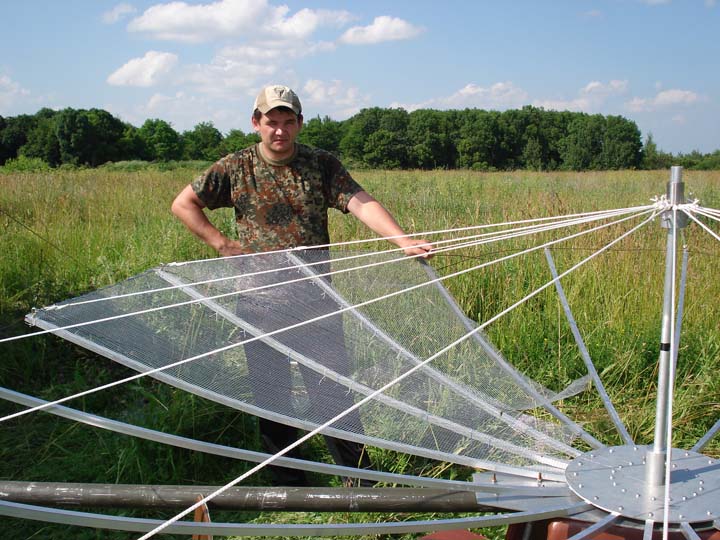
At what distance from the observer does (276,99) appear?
3.00 metres

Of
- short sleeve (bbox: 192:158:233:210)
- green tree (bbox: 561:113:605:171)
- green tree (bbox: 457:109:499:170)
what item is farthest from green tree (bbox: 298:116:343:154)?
short sleeve (bbox: 192:158:233:210)

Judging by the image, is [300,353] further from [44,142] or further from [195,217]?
[44,142]

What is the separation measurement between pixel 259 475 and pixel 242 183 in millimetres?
1655

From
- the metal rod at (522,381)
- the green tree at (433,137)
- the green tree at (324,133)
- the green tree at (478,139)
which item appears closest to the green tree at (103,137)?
the green tree at (324,133)

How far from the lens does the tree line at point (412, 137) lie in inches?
1852

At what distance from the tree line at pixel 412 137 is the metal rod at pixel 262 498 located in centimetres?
4280

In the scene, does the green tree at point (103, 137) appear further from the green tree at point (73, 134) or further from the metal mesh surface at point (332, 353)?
the metal mesh surface at point (332, 353)

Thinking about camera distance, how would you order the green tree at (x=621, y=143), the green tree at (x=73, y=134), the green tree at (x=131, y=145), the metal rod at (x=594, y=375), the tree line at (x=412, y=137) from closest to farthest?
the metal rod at (x=594, y=375) < the green tree at (x=621, y=143) < the tree line at (x=412, y=137) < the green tree at (x=73, y=134) < the green tree at (x=131, y=145)

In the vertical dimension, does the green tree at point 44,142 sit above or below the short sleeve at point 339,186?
above

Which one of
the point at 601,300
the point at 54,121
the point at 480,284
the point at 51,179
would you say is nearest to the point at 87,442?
the point at 480,284

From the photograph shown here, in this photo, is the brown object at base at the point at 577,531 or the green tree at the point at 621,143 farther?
the green tree at the point at 621,143

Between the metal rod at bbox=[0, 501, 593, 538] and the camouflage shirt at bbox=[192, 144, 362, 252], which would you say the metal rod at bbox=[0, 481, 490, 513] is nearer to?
the metal rod at bbox=[0, 501, 593, 538]

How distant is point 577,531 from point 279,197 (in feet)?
7.21

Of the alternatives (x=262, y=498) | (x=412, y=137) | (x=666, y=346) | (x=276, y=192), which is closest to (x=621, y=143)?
(x=412, y=137)
